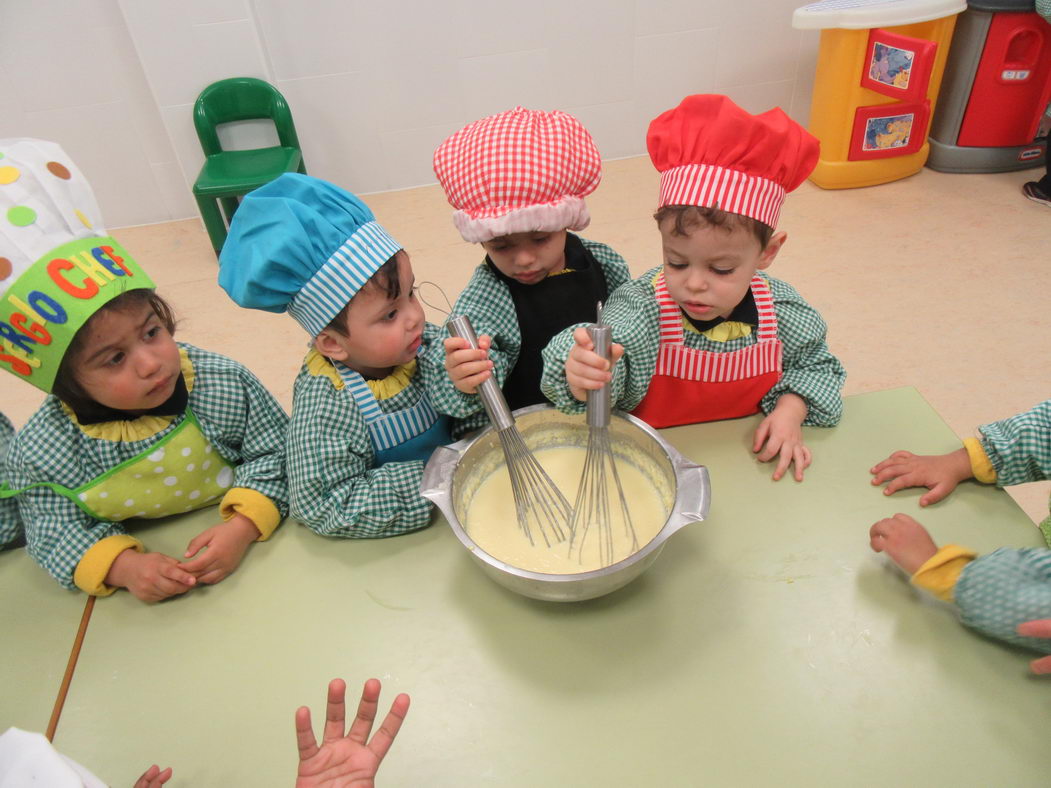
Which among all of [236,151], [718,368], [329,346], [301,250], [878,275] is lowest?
[878,275]

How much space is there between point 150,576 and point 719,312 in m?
0.78

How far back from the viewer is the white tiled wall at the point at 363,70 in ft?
7.38

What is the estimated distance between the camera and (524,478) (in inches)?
32.7

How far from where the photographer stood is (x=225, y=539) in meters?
0.83

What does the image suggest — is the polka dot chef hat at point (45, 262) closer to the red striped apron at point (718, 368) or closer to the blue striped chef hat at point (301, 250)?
the blue striped chef hat at point (301, 250)

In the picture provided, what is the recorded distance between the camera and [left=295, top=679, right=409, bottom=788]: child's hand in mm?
598

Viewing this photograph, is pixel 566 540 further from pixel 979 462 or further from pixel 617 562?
pixel 979 462

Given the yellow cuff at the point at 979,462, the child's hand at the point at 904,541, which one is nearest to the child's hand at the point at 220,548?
the child's hand at the point at 904,541

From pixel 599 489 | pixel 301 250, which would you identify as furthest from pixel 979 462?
pixel 301 250

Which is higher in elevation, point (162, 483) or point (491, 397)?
point (491, 397)

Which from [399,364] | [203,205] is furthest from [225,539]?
[203,205]

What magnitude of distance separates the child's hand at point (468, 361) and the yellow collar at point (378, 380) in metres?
0.19

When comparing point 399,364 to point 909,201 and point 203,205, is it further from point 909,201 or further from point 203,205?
point 909,201

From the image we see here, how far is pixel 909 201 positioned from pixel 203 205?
8.01ft
